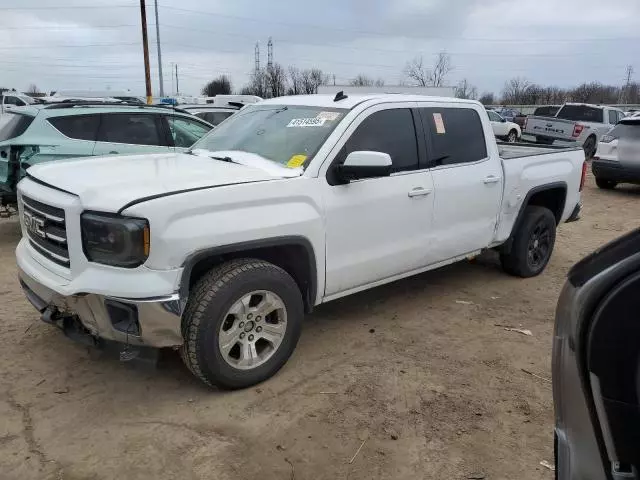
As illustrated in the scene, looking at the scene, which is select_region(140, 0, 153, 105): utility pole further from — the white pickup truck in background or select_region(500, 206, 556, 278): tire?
select_region(500, 206, 556, 278): tire

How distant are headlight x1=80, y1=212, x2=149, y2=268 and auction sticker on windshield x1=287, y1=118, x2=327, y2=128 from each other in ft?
5.44

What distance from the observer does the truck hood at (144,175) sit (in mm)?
3117

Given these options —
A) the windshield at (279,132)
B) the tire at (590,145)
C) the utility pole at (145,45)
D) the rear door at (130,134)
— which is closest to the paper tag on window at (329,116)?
the windshield at (279,132)

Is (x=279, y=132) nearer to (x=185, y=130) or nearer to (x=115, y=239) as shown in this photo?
(x=115, y=239)

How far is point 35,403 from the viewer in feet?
11.2

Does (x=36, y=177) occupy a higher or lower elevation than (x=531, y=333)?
higher

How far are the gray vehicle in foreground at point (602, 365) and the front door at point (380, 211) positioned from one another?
7.88 feet

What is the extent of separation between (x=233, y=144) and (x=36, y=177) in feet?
4.77

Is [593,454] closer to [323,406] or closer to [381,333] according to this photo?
[323,406]

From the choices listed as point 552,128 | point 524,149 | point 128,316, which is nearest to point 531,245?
point 524,149

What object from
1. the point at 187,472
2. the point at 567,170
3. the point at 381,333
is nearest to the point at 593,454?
the point at 187,472

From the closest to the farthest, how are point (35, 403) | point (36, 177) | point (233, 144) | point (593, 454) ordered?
point (593, 454) → point (35, 403) → point (36, 177) → point (233, 144)

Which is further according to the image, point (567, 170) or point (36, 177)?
A: point (567, 170)

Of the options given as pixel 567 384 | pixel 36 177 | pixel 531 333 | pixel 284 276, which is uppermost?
pixel 36 177
